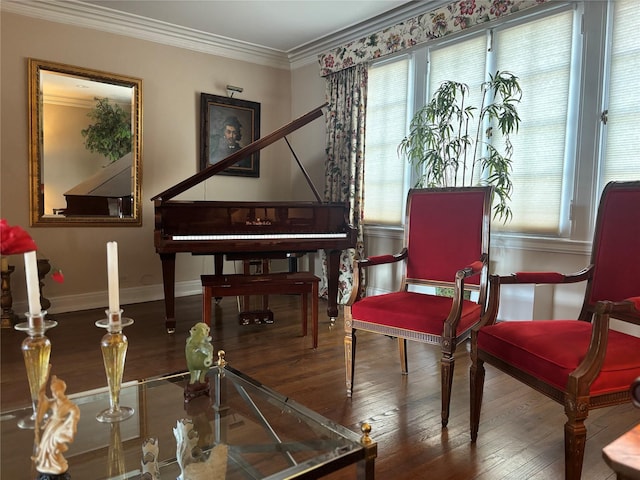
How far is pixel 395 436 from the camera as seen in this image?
1883mm

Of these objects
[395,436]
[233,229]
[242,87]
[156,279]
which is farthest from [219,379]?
[242,87]

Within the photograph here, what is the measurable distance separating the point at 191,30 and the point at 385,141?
7.29 feet

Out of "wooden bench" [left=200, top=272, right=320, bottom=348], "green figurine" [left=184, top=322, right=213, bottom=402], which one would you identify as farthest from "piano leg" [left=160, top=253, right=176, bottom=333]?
"green figurine" [left=184, top=322, right=213, bottom=402]

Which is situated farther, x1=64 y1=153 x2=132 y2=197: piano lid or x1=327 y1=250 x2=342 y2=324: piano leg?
x1=64 y1=153 x2=132 y2=197: piano lid

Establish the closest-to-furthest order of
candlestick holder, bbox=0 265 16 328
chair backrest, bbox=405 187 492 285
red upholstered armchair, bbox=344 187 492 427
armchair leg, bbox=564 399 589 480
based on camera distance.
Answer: armchair leg, bbox=564 399 589 480, red upholstered armchair, bbox=344 187 492 427, chair backrest, bbox=405 187 492 285, candlestick holder, bbox=0 265 16 328

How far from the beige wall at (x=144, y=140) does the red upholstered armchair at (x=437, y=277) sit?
281 centimetres

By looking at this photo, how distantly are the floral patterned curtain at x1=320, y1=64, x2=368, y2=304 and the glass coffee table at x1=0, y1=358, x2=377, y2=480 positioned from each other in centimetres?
279

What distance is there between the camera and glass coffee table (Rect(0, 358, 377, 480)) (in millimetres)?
1168

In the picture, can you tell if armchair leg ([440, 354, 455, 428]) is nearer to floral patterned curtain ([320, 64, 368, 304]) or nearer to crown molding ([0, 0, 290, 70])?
floral patterned curtain ([320, 64, 368, 304])

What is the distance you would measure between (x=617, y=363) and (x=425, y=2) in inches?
125

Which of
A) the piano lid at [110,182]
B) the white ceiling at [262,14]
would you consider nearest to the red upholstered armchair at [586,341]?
the white ceiling at [262,14]

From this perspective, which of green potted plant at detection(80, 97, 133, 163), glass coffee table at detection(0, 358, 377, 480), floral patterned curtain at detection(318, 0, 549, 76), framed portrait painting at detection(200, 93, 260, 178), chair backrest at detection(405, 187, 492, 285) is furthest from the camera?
framed portrait painting at detection(200, 93, 260, 178)

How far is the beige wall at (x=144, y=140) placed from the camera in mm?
3682

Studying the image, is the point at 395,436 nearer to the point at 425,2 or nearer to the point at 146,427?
the point at 146,427
